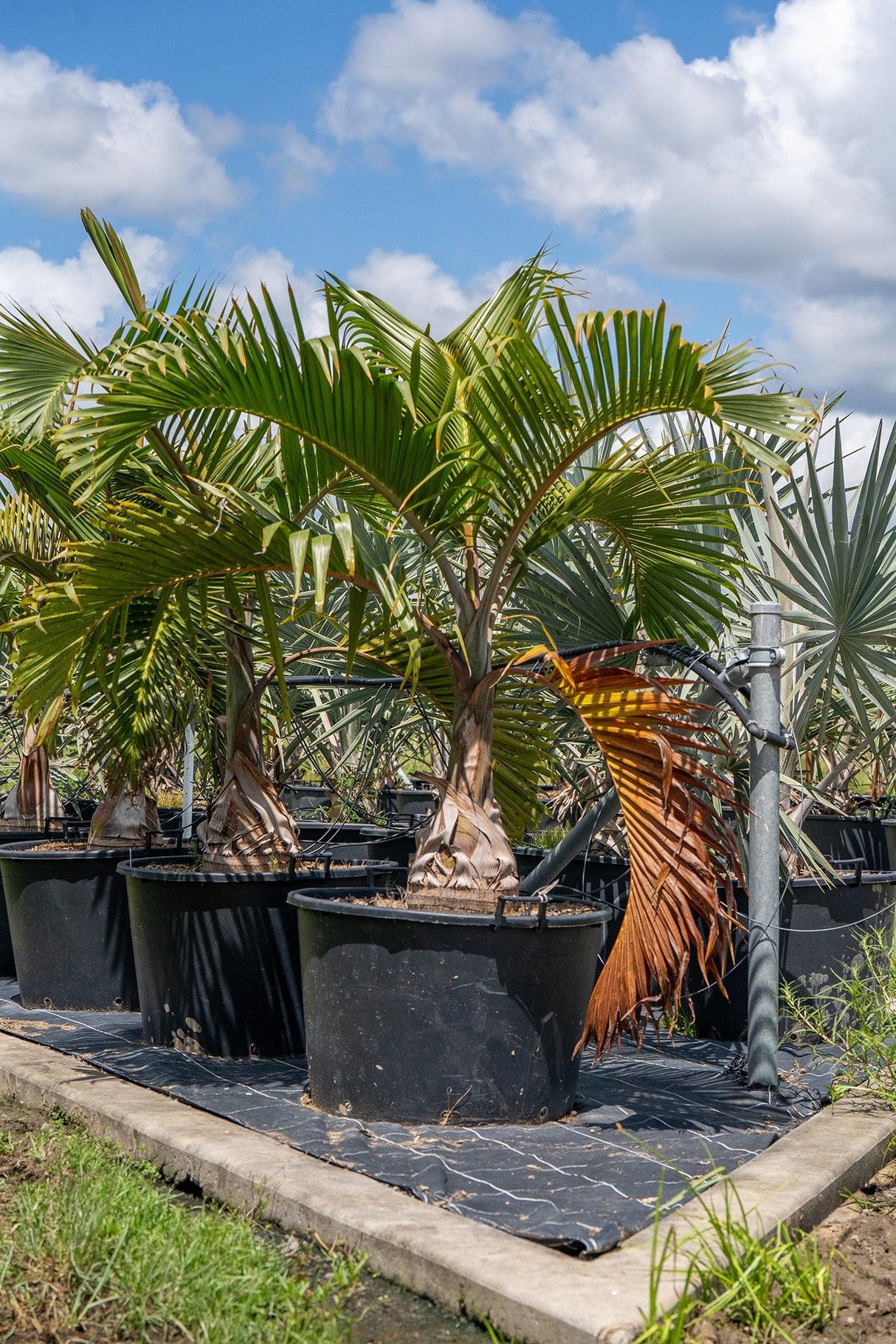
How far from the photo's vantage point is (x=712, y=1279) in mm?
2301

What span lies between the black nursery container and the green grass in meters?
2.08

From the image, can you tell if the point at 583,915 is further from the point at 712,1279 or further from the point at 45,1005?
the point at 45,1005

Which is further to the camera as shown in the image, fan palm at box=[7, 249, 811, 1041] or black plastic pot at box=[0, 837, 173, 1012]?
black plastic pot at box=[0, 837, 173, 1012]

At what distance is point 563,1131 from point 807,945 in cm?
153

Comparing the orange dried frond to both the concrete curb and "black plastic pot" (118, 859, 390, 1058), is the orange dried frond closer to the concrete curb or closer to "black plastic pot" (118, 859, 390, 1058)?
the concrete curb

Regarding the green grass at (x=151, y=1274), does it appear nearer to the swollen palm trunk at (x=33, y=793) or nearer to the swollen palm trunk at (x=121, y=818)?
the swollen palm trunk at (x=121, y=818)

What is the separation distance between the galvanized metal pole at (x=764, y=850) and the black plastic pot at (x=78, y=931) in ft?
8.05

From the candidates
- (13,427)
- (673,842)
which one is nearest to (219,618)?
(13,427)

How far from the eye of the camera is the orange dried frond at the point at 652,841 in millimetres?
3031

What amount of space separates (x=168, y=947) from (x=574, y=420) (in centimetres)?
223

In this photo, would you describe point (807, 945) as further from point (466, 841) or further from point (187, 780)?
point (187, 780)

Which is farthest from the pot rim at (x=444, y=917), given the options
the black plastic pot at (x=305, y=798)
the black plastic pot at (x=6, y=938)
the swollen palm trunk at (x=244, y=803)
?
the black plastic pot at (x=305, y=798)

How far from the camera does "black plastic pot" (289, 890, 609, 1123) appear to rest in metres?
3.26

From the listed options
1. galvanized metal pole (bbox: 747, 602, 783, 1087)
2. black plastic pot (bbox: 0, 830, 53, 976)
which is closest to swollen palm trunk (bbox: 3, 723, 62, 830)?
black plastic pot (bbox: 0, 830, 53, 976)
